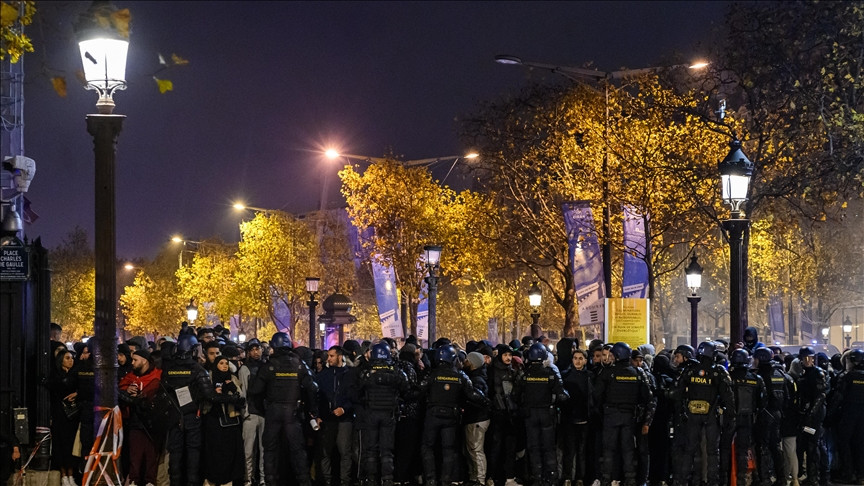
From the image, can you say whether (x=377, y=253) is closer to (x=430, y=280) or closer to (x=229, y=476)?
(x=430, y=280)

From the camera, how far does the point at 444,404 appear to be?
666 inches

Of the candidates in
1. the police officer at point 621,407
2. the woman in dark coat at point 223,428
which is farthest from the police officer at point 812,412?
the woman in dark coat at point 223,428

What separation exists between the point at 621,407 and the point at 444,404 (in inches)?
97.4

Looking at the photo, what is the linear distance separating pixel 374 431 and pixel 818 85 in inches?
437

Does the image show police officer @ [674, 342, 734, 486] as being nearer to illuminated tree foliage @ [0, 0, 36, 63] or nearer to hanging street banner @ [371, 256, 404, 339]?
illuminated tree foliage @ [0, 0, 36, 63]

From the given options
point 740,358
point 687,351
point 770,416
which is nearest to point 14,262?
point 687,351

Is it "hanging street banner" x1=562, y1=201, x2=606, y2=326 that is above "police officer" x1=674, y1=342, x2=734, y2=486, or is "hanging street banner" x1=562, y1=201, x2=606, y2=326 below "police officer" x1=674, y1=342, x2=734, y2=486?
above

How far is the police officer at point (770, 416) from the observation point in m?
17.3

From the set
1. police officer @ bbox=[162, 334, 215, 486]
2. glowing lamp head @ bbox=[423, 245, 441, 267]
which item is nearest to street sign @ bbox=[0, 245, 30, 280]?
police officer @ bbox=[162, 334, 215, 486]

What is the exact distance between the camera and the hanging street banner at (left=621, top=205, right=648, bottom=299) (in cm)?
2736

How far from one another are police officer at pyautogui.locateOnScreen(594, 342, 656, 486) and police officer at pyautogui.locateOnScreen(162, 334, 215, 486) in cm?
549

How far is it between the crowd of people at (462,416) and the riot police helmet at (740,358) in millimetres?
24

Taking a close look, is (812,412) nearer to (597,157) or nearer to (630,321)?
(630,321)

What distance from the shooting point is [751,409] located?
16875mm
